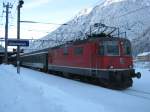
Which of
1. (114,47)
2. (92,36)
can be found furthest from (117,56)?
(92,36)

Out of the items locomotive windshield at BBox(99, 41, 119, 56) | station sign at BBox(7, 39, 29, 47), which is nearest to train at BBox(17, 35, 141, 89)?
locomotive windshield at BBox(99, 41, 119, 56)

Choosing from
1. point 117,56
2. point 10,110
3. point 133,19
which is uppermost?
point 133,19

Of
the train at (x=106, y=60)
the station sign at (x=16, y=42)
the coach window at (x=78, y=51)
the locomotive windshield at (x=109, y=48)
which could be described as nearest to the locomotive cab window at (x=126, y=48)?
the train at (x=106, y=60)

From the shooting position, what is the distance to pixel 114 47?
21016 millimetres

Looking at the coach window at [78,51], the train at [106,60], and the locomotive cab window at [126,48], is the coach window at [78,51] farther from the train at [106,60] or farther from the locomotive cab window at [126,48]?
the locomotive cab window at [126,48]

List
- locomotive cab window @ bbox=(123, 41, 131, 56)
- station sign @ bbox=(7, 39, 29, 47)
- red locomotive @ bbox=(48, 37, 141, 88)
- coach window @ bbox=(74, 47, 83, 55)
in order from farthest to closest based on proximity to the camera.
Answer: station sign @ bbox=(7, 39, 29, 47) → coach window @ bbox=(74, 47, 83, 55) → locomotive cab window @ bbox=(123, 41, 131, 56) → red locomotive @ bbox=(48, 37, 141, 88)

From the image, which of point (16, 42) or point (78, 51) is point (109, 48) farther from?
point (16, 42)

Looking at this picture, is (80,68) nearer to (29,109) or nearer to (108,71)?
(108,71)

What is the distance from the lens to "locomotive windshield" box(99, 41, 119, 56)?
68.3 feet

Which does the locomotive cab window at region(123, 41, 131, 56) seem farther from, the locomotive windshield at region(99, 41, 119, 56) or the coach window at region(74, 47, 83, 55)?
the coach window at region(74, 47, 83, 55)

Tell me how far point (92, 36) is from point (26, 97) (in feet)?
33.1

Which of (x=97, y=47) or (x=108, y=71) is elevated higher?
(x=97, y=47)

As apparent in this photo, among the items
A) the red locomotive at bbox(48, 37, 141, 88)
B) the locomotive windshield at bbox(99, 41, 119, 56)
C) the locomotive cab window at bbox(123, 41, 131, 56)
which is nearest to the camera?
the red locomotive at bbox(48, 37, 141, 88)

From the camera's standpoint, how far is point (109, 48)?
20891 millimetres
